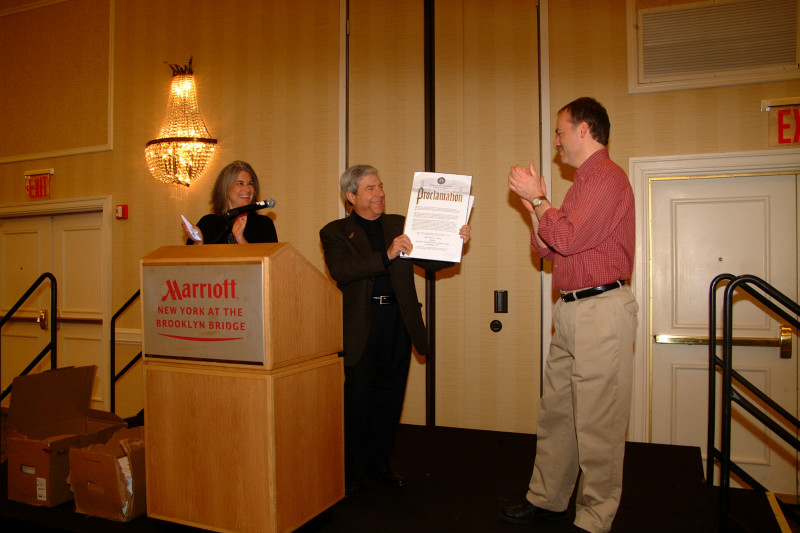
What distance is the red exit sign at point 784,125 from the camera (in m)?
3.30

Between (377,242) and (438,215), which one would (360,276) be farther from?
(438,215)

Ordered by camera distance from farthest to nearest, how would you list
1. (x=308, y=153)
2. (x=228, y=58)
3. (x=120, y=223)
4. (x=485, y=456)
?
(x=120, y=223)
(x=228, y=58)
(x=308, y=153)
(x=485, y=456)

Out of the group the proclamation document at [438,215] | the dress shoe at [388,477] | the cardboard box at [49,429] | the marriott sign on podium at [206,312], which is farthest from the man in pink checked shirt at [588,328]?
the cardboard box at [49,429]

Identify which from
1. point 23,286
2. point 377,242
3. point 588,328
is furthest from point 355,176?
point 23,286

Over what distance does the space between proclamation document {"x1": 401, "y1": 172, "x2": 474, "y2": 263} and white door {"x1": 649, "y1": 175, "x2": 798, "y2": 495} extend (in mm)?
1647

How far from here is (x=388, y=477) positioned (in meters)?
Answer: 2.67

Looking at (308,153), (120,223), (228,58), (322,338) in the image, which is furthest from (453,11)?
(120,223)

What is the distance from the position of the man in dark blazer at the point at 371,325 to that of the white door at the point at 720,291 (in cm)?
173

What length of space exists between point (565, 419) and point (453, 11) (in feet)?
9.40

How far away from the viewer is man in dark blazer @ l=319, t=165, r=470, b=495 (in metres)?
2.61

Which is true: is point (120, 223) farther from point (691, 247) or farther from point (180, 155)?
point (691, 247)

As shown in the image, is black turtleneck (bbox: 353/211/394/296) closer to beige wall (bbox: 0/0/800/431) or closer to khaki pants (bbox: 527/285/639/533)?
khaki pants (bbox: 527/285/639/533)

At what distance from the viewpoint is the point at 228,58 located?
459 centimetres

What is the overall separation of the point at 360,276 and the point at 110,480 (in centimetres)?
132
